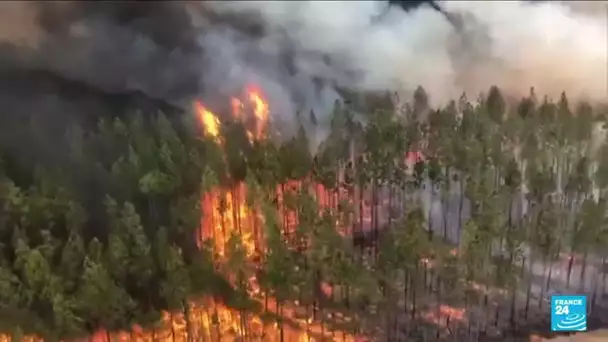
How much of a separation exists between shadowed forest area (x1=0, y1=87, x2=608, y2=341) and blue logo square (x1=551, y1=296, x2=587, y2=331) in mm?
18

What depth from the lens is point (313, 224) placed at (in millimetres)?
1445

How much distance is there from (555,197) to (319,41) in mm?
582

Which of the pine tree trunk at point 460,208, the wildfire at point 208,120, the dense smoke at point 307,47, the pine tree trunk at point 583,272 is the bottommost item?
A: the pine tree trunk at point 583,272

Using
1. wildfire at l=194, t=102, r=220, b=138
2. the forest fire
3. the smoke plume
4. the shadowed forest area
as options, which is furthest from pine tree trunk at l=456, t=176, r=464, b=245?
wildfire at l=194, t=102, r=220, b=138

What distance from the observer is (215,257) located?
144cm

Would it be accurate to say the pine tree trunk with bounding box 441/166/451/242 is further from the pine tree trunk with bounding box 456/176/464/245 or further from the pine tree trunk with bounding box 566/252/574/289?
the pine tree trunk with bounding box 566/252/574/289

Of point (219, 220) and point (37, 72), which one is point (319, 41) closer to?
point (219, 220)

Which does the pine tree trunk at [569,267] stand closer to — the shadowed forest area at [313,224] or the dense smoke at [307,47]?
the shadowed forest area at [313,224]

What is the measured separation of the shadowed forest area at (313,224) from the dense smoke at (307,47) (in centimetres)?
5

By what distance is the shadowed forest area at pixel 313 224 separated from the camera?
4.58 feet

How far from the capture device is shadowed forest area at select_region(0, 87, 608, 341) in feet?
4.58

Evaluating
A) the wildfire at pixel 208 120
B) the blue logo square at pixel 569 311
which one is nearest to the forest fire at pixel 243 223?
the wildfire at pixel 208 120

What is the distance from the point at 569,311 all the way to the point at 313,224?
0.56 metres

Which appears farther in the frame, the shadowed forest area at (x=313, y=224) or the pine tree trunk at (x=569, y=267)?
the pine tree trunk at (x=569, y=267)
